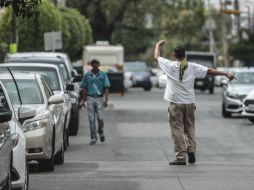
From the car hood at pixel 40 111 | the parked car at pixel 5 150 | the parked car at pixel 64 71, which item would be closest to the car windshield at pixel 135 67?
the parked car at pixel 64 71

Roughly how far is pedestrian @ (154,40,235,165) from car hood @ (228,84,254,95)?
1593 centimetres

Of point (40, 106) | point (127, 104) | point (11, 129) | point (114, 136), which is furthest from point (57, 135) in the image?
point (127, 104)

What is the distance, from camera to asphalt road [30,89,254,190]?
15.5m

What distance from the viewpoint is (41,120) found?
56.1 ft

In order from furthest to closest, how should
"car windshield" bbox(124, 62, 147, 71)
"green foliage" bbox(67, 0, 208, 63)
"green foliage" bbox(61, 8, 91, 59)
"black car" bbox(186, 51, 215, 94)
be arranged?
1. "green foliage" bbox(67, 0, 208, 63)
2. "car windshield" bbox(124, 62, 147, 71)
3. "black car" bbox(186, 51, 215, 94)
4. "green foliage" bbox(61, 8, 91, 59)

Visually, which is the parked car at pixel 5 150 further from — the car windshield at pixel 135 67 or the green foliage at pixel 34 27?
the car windshield at pixel 135 67

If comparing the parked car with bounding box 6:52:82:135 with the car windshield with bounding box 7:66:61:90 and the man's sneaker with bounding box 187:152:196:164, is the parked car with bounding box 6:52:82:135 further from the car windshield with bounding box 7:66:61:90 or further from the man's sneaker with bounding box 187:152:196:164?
the man's sneaker with bounding box 187:152:196:164

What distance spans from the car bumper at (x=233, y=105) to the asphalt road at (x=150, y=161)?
868mm

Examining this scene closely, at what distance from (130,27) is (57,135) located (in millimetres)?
65836

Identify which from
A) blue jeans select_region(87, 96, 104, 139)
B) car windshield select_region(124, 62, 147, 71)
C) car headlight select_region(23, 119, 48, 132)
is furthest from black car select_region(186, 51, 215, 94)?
car headlight select_region(23, 119, 48, 132)

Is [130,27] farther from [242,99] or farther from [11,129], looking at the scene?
[11,129]

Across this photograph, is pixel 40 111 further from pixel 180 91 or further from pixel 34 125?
pixel 180 91

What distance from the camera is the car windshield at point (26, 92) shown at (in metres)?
18.1

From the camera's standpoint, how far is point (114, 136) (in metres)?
26.5
